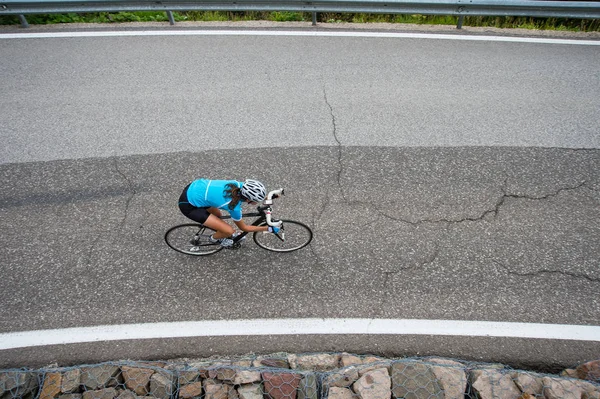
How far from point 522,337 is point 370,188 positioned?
2682 mm

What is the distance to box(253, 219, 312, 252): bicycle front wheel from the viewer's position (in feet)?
16.9

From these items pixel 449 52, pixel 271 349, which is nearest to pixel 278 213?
pixel 271 349

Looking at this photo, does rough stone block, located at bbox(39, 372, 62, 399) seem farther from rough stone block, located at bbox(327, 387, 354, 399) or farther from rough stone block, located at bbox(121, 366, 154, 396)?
rough stone block, located at bbox(327, 387, 354, 399)

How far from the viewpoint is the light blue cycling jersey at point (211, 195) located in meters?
4.38

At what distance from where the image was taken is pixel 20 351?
421 cm

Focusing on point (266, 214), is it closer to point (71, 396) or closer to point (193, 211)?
point (193, 211)

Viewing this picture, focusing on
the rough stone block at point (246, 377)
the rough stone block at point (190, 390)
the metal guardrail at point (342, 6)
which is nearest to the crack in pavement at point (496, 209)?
the rough stone block at point (246, 377)

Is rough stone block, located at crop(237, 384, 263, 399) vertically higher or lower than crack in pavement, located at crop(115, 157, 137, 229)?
lower

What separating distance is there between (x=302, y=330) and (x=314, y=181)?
2372mm

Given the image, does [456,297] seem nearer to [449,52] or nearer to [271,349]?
[271,349]

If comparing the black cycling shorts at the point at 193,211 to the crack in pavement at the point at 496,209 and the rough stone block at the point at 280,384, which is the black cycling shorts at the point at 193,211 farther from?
the crack in pavement at the point at 496,209

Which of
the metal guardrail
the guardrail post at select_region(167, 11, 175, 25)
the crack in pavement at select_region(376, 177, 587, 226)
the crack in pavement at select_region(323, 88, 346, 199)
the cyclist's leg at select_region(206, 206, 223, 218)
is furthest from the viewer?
the guardrail post at select_region(167, 11, 175, 25)

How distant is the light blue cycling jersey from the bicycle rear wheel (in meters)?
0.73

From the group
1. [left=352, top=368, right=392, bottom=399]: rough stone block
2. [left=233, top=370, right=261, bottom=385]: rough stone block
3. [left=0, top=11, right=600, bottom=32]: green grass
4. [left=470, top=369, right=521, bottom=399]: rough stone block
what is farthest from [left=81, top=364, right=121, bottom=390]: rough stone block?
[left=0, top=11, right=600, bottom=32]: green grass
